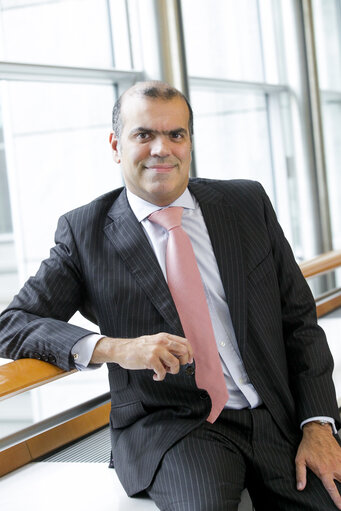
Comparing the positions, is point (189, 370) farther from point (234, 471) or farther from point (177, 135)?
point (177, 135)

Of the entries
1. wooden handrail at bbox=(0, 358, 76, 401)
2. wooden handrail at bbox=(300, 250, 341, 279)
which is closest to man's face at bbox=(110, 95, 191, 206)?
wooden handrail at bbox=(0, 358, 76, 401)

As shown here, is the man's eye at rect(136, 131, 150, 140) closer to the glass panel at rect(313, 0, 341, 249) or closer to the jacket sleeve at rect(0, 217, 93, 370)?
the jacket sleeve at rect(0, 217, 93, 370)

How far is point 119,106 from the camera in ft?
7.12

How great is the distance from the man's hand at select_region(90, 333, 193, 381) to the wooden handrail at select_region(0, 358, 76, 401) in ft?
0.71

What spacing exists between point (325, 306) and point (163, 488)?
3178 mm

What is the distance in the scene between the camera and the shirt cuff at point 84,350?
6.20 feet

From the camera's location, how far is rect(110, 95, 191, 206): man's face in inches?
81.7

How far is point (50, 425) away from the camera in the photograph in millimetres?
2898

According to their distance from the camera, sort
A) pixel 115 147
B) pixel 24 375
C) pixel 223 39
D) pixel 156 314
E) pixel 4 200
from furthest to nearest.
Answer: pixel 223 39 → pixel 4 200 → pixel 115 147 → pixel 156 314 → pixel 24 375

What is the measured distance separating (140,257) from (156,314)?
0.59 ft

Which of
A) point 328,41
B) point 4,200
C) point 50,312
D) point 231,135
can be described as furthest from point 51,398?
point 328,41

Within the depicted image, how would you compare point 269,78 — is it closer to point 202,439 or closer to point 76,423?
point 76,423

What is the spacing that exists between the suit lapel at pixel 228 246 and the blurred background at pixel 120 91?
131 centimetres

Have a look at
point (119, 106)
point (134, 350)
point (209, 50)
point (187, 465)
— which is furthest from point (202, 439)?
point (209, 50)
